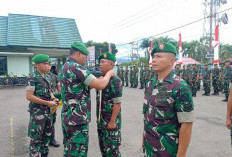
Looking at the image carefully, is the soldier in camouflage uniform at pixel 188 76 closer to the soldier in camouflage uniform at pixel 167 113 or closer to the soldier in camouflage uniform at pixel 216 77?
the soldier in camouflage uniform at pixel 216 77

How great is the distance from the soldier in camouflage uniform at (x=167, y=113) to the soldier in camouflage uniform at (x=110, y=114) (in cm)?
80

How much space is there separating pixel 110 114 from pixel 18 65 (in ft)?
56.5

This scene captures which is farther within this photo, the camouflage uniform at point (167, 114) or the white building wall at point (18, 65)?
the white building wall at point (18, 65)

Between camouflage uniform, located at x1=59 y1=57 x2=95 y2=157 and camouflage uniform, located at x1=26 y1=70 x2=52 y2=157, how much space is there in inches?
35.3

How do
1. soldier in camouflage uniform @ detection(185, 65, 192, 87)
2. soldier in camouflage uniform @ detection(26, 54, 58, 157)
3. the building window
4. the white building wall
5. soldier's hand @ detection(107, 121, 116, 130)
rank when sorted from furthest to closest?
the white building wall → the building window → soldier in camouflage uniform @ detection(185, 65, 192, 87) → soldier in camouflage uniform @ detection(26, 54, 58, 157) → soldier's hand @ detection(107, 121, 116, 130)

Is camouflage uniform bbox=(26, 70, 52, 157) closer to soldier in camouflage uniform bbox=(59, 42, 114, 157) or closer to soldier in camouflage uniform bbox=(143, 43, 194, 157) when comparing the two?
soldier in camouflage uniform bbox=(59, 42, 114, 157)

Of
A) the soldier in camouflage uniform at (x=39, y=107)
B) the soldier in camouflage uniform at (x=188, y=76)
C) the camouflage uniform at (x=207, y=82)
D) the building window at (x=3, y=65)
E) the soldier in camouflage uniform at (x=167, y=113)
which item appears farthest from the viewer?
the building window at (x=3, y=65)

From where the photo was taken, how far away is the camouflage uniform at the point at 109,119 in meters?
2.57

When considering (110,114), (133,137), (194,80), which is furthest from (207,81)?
(110,114)

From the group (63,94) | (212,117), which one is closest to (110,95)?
(63,94)

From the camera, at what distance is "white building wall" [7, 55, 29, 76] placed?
55.6 ft

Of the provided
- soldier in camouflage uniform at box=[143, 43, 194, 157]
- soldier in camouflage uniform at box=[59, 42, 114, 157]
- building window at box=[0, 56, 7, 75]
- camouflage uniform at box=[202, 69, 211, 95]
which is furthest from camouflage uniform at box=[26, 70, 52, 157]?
building window at box=[0, 56, 7, 75]

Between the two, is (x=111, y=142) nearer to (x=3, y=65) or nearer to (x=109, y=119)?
(x=109, y=119)

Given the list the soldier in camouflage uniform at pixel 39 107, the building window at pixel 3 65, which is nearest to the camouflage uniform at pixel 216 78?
the soldier in camouflage uniform at pixel 39 107
